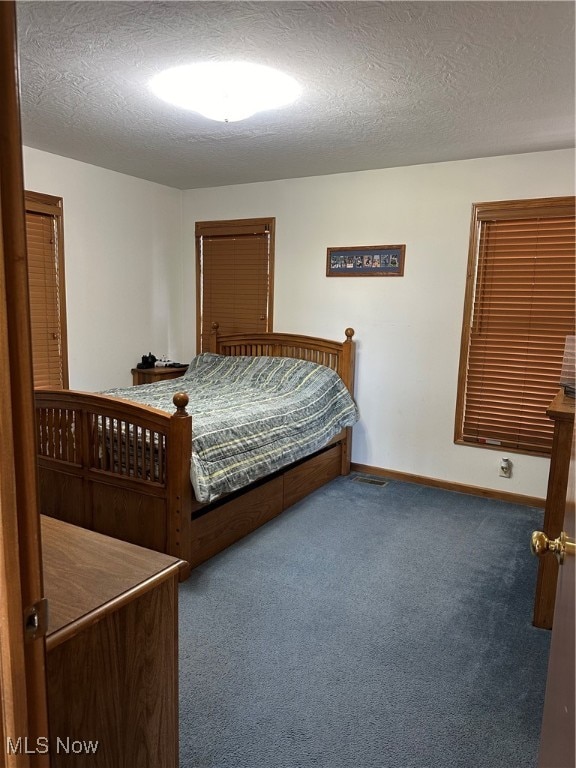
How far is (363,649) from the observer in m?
2.11

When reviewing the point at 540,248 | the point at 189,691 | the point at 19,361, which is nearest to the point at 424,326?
the point at 540,248

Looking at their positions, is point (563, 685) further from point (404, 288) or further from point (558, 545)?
point (404, 288)

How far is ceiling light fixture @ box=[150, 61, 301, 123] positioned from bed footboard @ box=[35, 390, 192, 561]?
1.49 metres

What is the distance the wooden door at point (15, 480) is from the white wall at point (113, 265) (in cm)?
358

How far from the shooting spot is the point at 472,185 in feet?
12.2

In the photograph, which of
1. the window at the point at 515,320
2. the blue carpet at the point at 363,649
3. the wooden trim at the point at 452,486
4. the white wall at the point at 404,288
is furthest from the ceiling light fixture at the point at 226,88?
the wooden trim at the point at 452,486

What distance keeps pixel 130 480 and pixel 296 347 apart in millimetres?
2251

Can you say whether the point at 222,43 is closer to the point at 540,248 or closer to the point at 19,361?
the point at 19,361

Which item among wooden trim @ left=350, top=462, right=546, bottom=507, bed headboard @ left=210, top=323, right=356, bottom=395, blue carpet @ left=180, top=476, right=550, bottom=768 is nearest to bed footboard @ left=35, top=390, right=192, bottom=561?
blue carpet @ left=180, top=476, right=550, bottom=768

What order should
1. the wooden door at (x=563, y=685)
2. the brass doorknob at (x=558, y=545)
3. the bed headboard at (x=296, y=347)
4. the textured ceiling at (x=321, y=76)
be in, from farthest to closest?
the bed headboard at (x=296, y=347) → the textured ceiling at (x=321, y=76) → the brass doorknob at (x=558, y=545) → the wooden door at (x=563, y=685)

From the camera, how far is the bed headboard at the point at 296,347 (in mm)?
4219

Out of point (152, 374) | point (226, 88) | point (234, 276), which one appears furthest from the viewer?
point (234, 276)

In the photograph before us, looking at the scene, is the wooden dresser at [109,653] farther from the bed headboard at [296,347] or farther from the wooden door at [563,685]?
the bed headboard at [296,347]

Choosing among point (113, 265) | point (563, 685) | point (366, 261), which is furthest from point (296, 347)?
point (563, 685)
